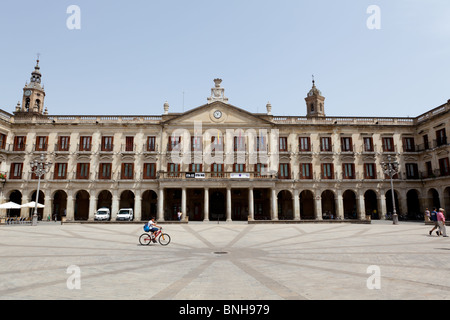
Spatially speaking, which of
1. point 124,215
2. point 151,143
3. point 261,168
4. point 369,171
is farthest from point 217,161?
point 369,171

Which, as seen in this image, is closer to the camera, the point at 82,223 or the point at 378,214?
the point at 82,223

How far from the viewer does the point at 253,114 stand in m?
38.9

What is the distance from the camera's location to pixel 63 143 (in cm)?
3834

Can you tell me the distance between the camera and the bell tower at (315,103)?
54031mm

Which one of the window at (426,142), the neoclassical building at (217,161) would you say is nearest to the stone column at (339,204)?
the neoclassical building at (217,161)

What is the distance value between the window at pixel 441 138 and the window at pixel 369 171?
810cm

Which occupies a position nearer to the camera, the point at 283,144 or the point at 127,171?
the point at 127,171

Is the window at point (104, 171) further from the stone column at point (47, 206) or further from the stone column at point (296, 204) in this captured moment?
the stone column at point (296, 204)

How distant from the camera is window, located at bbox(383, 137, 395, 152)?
1548 inches

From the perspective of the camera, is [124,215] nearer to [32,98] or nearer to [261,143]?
[261,143]

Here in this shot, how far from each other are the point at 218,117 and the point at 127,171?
1490cm
